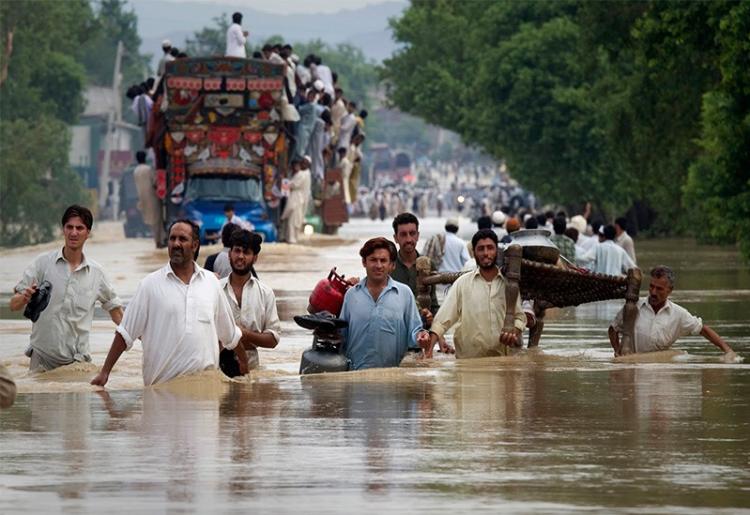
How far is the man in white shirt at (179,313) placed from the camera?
44.7ft

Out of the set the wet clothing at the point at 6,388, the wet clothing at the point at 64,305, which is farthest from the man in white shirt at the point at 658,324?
the wet clothing at the point at 6,388

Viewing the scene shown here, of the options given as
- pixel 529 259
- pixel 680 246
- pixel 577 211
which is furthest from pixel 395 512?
pixel 577 211

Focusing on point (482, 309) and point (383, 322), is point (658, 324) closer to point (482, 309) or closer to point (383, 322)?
point (482, 309)

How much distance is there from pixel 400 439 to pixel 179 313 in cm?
216

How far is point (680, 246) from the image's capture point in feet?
191

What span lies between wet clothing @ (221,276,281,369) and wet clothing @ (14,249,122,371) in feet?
3.53

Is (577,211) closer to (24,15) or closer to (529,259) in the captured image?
(24,15)

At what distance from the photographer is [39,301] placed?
1538 cm

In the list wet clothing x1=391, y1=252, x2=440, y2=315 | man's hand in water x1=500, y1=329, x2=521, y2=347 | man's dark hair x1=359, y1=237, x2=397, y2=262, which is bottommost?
man's hand in water x1=500, y1=329, x2=521, y2=347

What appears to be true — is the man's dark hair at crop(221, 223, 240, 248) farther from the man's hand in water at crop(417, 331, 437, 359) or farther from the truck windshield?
the truck windshield

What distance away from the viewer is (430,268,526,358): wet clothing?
16.3 meters

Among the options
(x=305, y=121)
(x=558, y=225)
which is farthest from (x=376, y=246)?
(x=305, y=121)

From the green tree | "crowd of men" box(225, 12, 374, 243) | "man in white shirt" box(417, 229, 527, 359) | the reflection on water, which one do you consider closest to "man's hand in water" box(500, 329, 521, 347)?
"man in white shirt" box(417, 229, 527, 359)

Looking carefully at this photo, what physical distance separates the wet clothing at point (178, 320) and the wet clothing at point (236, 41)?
3875cm
